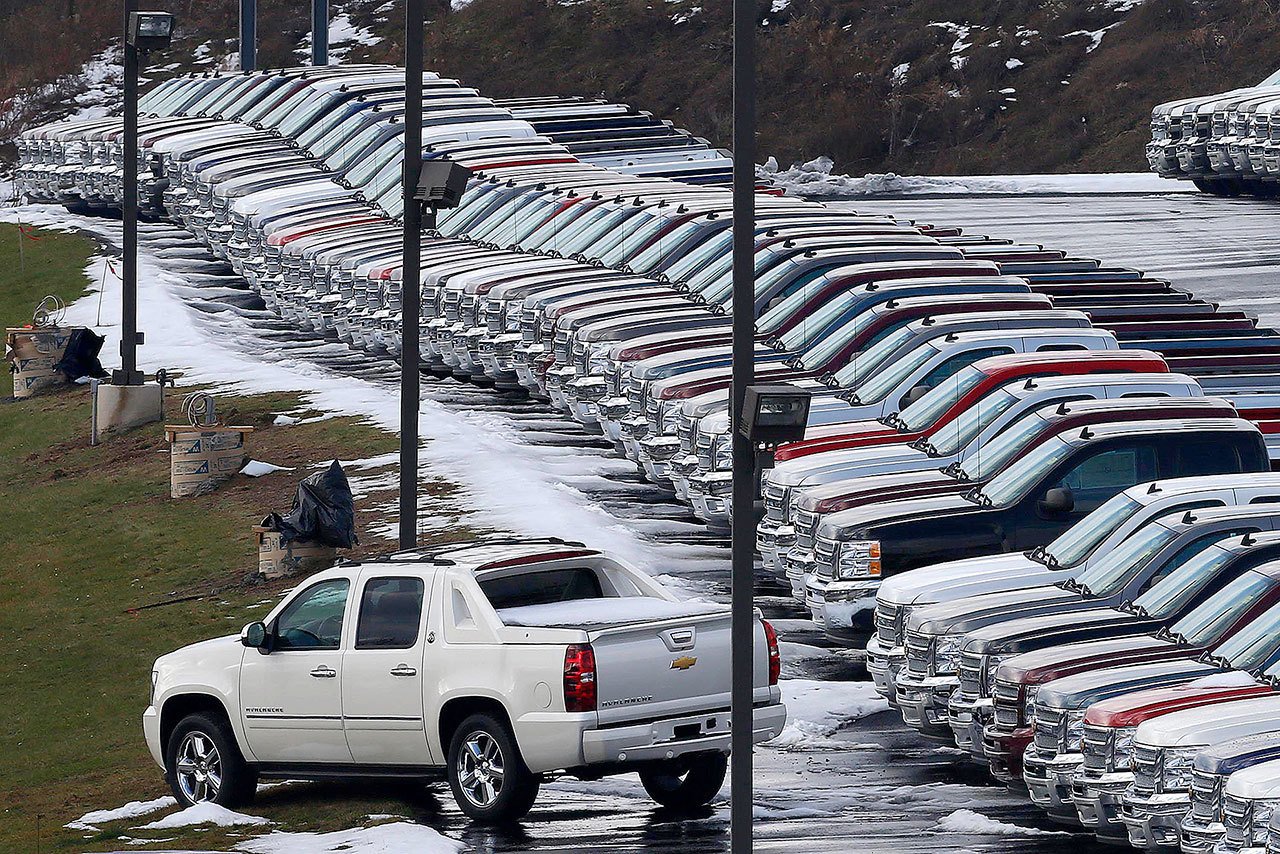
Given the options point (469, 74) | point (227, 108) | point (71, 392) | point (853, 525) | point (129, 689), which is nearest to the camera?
point (853, 525)

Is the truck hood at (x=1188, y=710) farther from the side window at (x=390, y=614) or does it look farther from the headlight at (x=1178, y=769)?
the side window at (x=390, y=614)

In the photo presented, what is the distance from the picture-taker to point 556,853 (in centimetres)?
1266

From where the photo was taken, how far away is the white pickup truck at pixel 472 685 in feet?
41.4

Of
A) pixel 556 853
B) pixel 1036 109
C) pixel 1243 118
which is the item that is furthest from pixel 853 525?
pixel 1036 109

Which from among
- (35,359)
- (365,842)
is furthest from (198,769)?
(35,359)

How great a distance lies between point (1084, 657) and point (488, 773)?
11.3 feet

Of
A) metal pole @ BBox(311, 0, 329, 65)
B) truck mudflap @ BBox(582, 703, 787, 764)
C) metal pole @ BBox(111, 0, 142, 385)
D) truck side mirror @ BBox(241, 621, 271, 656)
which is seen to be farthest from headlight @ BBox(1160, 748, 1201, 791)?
metal pole @ BBox(311, 0, 329, 65)

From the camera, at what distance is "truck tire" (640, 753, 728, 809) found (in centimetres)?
1366

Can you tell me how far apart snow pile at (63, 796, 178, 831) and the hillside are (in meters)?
49.8

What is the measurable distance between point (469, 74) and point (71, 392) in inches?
1688

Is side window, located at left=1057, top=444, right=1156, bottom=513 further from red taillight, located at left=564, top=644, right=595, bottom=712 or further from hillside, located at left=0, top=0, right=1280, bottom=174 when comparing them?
hillside, located at left=0, top=0, right=1280, bottom=174

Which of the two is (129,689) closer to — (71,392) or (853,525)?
(853,525)

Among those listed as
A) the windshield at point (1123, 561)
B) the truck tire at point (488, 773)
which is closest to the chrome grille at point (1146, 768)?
the windshield at point (1123, 561)

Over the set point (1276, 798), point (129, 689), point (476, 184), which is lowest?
point (129, 689)
